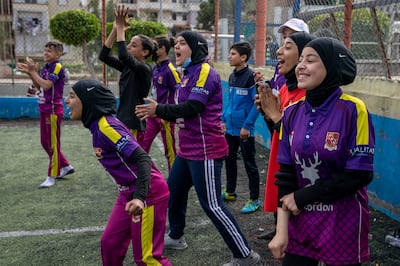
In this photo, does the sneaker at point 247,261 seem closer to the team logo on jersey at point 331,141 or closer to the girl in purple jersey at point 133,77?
the team logo on jersey at point 331,141

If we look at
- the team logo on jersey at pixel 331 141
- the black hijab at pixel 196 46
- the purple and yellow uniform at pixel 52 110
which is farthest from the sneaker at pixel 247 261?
the purple and yellow uniform at pixel 52 110

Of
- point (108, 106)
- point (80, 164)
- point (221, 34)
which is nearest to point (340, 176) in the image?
point (108, 106)

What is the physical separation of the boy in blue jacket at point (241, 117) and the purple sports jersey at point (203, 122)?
1302mm

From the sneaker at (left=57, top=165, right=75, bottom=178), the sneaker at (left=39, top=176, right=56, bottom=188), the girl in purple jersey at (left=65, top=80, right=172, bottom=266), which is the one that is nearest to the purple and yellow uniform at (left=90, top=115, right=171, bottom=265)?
the girl in purple jersey at (left=65, top=80, right=172, bottom=266)

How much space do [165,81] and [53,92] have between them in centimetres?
172

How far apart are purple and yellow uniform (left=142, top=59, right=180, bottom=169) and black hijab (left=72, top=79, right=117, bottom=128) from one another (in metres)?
2.53

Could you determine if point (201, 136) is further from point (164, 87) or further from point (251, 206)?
point (164, 87)

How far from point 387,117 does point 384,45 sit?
0.74 meters

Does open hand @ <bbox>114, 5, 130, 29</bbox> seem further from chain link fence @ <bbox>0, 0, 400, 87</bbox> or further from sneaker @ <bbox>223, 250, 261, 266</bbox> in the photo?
sneaker @ <bbox>223, 250, 261, 266</bbox>

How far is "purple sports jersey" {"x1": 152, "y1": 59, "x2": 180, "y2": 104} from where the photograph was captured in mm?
5531

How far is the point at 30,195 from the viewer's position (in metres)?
5.67

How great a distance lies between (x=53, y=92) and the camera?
6.17m

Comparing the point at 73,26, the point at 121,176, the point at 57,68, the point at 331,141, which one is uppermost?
the point at 73,26

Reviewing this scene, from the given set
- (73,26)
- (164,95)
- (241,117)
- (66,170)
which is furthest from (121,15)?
(73,26)
